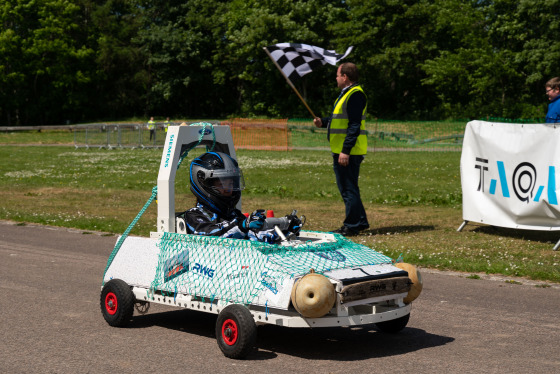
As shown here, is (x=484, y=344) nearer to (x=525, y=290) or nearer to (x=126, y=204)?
(x=525, y=290)

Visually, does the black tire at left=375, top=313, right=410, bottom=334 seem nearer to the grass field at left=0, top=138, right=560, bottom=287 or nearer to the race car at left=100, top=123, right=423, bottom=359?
the race car at left=100, top=123, right=423, bottom=359

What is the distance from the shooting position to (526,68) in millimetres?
57469

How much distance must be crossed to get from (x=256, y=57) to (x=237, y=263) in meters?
69.7

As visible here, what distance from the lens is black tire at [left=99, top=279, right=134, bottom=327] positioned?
260 inches

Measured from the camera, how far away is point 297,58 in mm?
12688

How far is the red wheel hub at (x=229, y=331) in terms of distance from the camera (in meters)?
5.57

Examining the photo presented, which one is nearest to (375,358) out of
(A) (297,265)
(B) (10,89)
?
(A) (297,265)

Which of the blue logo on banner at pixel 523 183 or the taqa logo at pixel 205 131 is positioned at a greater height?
the taqa logo at pixel 205 131

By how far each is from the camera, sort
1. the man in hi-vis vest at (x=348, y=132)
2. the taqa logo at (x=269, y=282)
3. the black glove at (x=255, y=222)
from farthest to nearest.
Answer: the man in hi-vis vest at (x=348, y=132) → the black glove at (x=255, y=222) → the taqa logo at (x=269, y=282)

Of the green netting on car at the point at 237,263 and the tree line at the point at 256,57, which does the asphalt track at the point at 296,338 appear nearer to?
the green netting on car at the point at 237,263

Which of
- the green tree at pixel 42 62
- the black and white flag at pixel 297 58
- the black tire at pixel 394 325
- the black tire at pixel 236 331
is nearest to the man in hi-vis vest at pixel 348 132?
the black and white flag at pixel 297 58

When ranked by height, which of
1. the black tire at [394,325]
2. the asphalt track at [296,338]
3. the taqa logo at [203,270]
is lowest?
the asphalt track at [296,338]

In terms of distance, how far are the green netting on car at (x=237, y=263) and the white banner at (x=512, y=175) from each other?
19.3 feet

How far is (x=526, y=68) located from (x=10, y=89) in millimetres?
51152
